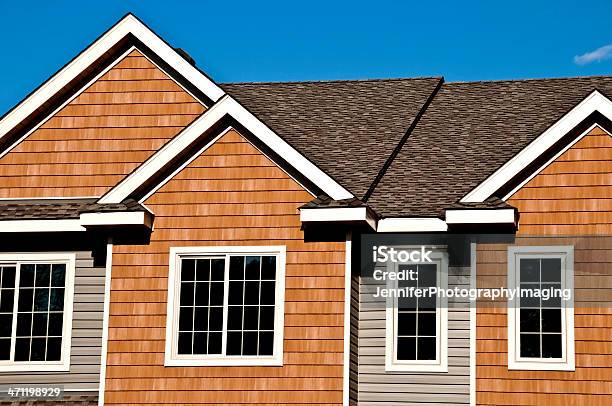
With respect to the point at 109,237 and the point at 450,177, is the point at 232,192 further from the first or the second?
the point at 450,177

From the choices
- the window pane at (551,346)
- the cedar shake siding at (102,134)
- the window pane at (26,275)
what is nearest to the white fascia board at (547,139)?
the window pane at (551,346)

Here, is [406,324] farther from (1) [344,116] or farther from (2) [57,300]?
(2) [57,300]

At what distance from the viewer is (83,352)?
20062mm

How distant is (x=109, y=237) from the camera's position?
19.7 meters

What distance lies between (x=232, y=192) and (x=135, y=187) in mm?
1683

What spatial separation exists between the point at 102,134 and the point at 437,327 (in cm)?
734

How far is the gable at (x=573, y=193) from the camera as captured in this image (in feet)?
61.3

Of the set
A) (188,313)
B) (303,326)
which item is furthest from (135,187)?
(303,326)

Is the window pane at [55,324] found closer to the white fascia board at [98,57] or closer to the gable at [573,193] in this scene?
the white fascia board at [98,57]

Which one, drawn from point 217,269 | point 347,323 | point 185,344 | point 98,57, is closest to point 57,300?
point 185,344

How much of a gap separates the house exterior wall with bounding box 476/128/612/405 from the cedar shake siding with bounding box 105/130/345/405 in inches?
97.2

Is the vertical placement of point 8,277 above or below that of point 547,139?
below

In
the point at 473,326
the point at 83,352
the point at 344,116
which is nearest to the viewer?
the point at 473,326

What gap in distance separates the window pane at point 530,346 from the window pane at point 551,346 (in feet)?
0.37
